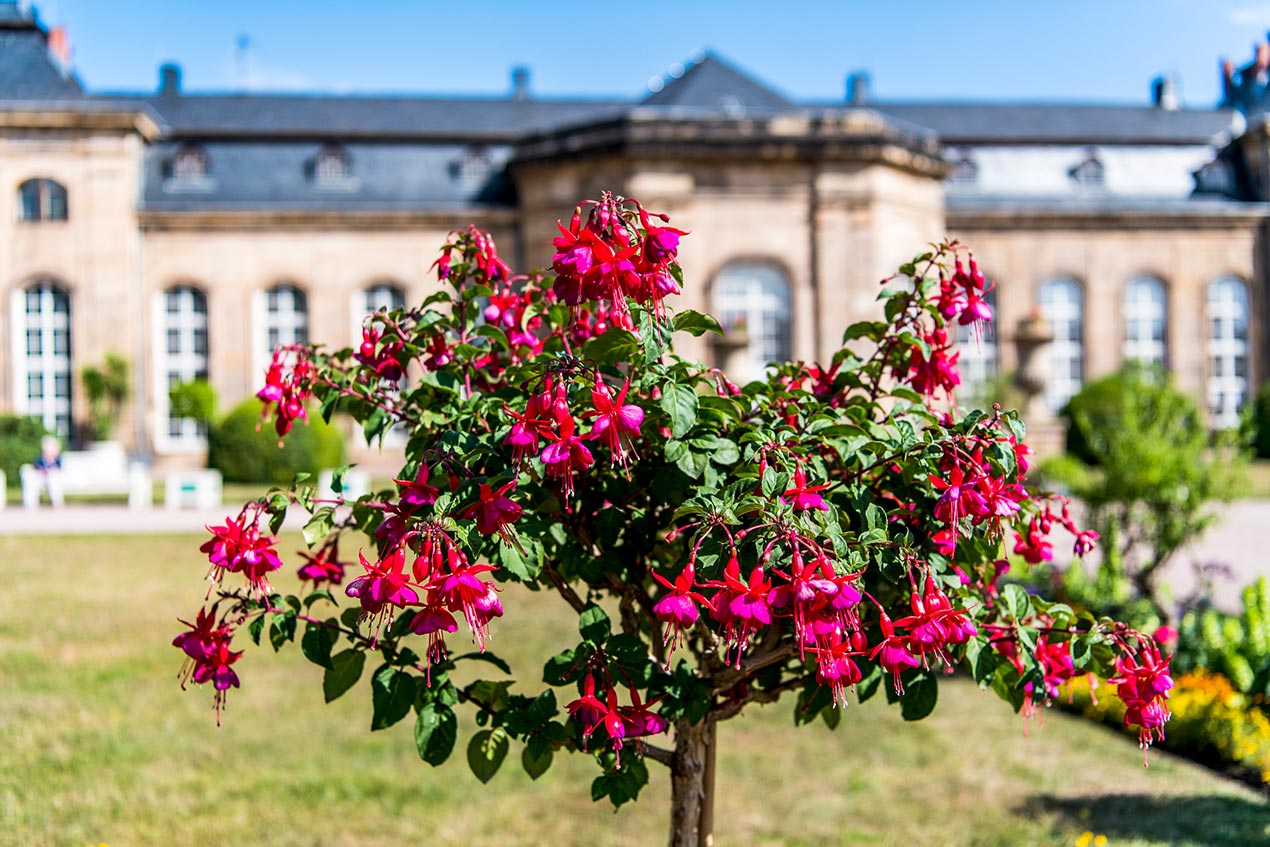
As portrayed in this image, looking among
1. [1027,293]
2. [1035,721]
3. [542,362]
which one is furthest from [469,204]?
[542,362]

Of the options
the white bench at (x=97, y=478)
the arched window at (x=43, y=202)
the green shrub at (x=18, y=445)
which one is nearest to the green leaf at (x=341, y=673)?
the white bench at (x=97, y=478)

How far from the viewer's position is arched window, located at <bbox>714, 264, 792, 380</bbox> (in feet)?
68.7

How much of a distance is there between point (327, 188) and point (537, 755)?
2781cm

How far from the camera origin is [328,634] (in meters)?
2.49

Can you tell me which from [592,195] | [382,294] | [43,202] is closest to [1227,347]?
[592,195]

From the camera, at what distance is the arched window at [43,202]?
26922 millimetres

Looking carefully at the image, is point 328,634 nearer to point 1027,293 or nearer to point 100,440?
point 100,440

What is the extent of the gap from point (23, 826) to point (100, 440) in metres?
23.9

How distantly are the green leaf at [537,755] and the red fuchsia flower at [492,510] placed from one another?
640 mm

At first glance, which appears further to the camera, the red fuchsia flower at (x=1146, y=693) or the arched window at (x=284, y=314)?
the arched window at (x=284, y=314)

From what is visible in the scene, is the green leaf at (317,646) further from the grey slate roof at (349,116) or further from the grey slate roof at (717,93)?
the grey slate roof at (349,116)

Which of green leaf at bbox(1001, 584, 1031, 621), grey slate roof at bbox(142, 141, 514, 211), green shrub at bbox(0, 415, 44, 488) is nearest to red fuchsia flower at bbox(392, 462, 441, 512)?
green leaf at bbox(1001, 584, 1031, 621)

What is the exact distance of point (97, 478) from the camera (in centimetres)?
2145

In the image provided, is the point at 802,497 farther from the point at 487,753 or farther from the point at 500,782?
the point at 500,782
